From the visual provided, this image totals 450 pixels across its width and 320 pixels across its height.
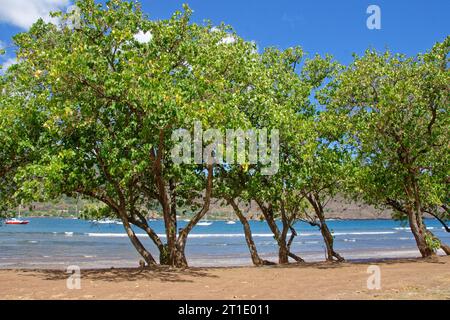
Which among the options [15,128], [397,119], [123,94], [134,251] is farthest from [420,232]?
[134,251]

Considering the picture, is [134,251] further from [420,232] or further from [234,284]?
[234,284]

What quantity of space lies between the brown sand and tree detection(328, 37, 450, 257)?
12.5 feet

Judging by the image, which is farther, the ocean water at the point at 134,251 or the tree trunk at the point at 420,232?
the ocean water at the point at 134,251

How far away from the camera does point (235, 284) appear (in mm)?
14516

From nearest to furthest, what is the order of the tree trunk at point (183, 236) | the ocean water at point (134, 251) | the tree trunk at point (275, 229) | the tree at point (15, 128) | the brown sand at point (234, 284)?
the brown sand at point (234, 284) → the tree at point (15, 128) → the tree trunk at point (183, 236) → the tree trunk at point (275, 229) → the ocean water at point (134, 251)

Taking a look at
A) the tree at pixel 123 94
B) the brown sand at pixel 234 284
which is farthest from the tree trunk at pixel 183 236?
the brown sand at pixel 234 284

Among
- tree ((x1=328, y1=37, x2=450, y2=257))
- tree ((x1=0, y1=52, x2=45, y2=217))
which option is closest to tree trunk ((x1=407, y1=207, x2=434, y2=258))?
tree ((x1=328, y1=37, x2=450, y2=257))

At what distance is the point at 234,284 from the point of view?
47.6 ft

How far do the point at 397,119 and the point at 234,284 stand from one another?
30.9ft

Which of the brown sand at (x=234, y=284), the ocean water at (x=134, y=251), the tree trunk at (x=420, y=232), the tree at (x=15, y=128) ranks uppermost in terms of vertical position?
the tree at (x=15, y=128)

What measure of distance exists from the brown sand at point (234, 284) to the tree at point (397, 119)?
3795mm

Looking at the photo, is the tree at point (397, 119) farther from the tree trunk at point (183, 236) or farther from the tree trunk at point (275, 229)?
the tree trunk at point (183, 236)

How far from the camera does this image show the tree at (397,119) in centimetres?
1859
